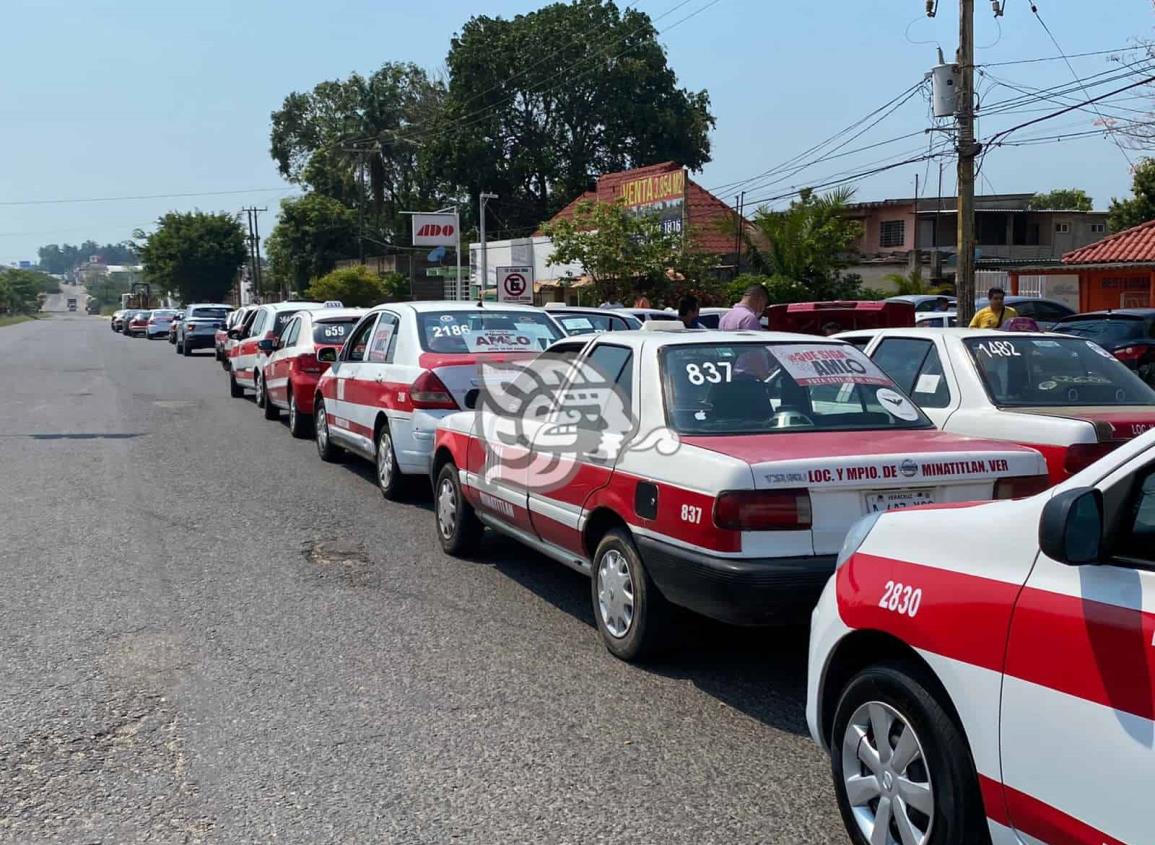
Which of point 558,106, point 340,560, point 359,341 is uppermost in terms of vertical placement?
point 558,106

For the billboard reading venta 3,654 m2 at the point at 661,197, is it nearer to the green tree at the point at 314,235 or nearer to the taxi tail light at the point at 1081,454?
the taxi tail light at the point at 1081,454

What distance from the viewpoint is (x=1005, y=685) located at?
9.72ft

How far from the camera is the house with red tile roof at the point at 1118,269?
26.3 meters

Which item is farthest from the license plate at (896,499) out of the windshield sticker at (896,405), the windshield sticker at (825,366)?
the windshield sticker at (825,366)

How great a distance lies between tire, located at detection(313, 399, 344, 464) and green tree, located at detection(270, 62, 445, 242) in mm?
57950

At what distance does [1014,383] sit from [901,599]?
14.7ft

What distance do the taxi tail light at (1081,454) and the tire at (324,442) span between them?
7.97 m

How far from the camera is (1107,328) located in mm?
16984

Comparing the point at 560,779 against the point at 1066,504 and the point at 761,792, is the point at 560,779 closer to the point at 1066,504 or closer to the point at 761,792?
the point at 761,792

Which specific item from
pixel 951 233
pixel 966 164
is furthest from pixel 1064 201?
pixel 966 164

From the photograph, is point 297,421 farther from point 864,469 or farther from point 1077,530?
point 1077,530

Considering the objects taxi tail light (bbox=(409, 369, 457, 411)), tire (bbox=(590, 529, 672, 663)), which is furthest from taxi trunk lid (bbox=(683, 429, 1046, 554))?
taxi tail light (bbox=(409, 369, 457, 411))

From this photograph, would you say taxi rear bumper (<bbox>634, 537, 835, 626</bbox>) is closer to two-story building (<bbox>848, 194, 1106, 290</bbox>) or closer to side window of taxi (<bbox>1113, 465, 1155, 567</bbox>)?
side window of taxi (<bbox>1113, 465, 1155, 567</bbox>)

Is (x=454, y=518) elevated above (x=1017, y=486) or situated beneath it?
situated beneath
